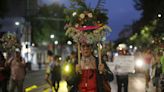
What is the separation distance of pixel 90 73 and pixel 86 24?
1.07 meters

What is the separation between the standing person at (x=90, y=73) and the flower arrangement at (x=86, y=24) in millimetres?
358

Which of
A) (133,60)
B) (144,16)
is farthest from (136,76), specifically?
(144,16)

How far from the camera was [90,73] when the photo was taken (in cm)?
876

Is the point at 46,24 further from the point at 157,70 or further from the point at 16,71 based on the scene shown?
the point at 16,71

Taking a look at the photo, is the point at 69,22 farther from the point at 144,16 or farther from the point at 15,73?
the point at 144,16

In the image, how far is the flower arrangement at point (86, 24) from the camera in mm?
9211

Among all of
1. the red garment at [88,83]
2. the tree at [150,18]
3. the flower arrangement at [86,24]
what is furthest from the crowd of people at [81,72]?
the tree at [150,18]

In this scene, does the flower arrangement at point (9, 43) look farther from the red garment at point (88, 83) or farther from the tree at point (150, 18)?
the tree at point (150, 18)

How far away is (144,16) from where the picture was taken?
3199 inches

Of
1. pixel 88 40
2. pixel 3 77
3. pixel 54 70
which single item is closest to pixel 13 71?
pixel 3 77

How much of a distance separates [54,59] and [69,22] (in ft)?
27.6

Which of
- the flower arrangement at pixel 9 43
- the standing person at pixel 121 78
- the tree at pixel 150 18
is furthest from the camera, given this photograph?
the tree at pixel 150 18

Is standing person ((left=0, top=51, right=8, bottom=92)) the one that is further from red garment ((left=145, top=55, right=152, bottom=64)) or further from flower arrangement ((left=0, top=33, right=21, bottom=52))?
red garment ((left=145, top=55, right=152, bottom=64))

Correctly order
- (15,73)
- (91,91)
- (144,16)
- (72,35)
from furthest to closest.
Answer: (144,16), (15,73), (72,35), (91,91)
